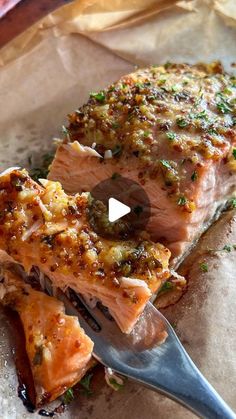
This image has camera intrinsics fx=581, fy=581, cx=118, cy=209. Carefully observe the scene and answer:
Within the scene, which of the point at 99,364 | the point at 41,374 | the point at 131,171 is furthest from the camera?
the point at 131,171

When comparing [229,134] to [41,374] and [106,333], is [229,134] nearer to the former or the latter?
[106,333]

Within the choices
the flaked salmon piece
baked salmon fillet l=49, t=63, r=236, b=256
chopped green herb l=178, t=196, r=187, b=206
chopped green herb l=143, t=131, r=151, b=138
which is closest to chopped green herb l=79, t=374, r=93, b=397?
the flaked salmon piece

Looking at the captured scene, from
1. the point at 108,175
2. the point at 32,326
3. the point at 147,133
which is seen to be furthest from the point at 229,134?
the point at 32,326

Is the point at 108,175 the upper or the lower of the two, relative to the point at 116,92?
lower

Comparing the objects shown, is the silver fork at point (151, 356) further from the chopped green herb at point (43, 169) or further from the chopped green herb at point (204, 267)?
the chopped green herb at point (43, 169)

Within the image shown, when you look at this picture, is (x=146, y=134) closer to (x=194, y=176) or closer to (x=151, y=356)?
(x=194, y=176)

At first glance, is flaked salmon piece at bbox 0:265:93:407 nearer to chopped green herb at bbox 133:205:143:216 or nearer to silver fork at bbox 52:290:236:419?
silver fork at bbox 52:290:236:419
